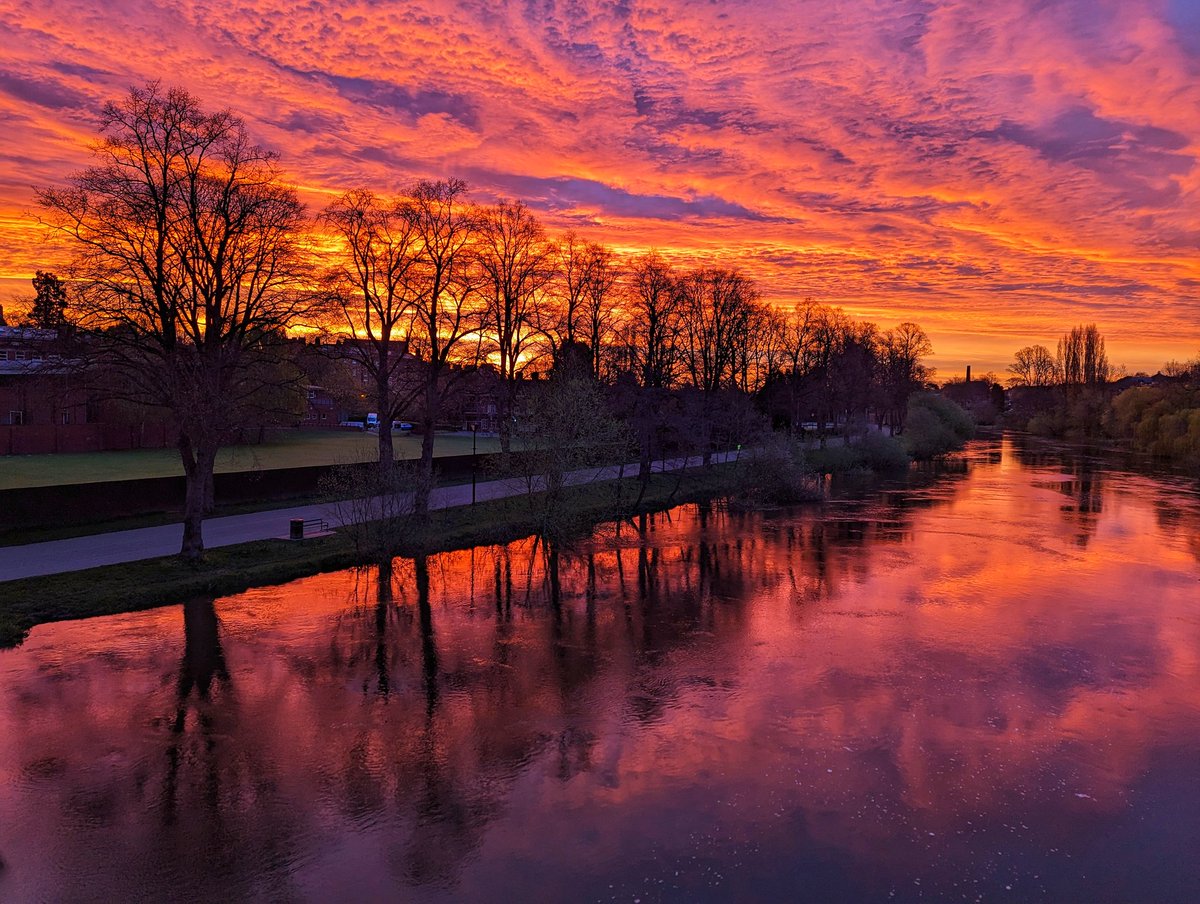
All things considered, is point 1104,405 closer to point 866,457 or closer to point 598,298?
point 866,457

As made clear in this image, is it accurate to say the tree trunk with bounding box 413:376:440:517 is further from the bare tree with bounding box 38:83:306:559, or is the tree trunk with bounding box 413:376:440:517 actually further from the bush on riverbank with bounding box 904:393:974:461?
the bush on riverbank with bounding box 904:393:974:461

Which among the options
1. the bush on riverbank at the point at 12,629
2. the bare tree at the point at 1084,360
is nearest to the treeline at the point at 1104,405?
the bare tree at the point at 1084,360

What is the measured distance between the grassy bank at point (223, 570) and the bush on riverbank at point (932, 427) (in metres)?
51.4

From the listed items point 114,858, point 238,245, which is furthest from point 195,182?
point 114,858

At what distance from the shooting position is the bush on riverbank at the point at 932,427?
77000 mm

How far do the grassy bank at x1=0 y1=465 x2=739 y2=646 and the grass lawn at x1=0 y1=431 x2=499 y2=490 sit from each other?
795 cm

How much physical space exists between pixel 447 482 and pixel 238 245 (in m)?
21.4

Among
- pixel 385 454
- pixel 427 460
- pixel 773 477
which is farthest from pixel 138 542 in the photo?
pixel 773 477

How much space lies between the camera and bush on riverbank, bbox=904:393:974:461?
7700cm

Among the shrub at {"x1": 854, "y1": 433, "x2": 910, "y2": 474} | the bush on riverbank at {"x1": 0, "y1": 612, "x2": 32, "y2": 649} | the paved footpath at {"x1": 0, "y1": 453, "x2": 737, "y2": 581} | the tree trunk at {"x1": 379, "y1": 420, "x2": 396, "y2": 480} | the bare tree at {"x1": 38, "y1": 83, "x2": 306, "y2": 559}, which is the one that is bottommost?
the bush on riverbank at {"x1": 0, "y1": 612, "x2": 32, "y2": 649}

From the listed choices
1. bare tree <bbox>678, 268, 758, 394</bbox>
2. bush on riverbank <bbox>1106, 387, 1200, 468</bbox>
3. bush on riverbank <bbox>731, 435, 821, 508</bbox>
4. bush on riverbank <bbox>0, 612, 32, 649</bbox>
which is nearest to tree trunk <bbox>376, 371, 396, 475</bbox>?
bush on riverbank <bbox>0, 612, 32, 649</bbox>

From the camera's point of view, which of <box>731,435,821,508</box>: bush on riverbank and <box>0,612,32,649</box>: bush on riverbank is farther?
<box>731,435,821,508</box>: bush on riverbank

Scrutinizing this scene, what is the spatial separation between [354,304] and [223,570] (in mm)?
14632

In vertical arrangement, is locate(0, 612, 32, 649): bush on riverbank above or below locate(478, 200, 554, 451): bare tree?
below
